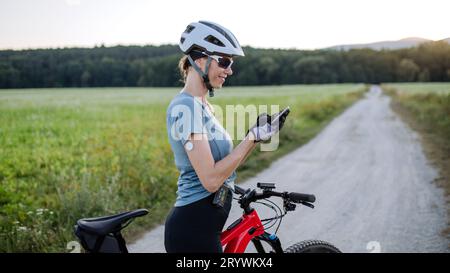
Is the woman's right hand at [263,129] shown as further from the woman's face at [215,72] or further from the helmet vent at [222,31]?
the helmet vent at [222,31]

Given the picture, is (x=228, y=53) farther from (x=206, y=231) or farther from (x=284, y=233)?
(x=284, y=233)

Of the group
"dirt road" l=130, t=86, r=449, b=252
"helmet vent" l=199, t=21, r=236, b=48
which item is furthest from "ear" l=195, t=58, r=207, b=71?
"dirt road" l=130, t=86, r=449, b=252

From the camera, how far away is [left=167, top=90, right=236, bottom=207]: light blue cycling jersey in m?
1.95

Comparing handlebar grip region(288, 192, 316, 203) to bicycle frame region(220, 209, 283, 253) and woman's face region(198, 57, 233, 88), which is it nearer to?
bicycle frame region(220, 209, 283, 253)

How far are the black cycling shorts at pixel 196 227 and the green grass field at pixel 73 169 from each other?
3.05 m

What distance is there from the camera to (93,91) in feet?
116

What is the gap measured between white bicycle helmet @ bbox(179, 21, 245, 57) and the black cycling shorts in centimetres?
75

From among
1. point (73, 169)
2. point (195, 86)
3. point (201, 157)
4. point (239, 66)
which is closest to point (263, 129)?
point (201, 157)

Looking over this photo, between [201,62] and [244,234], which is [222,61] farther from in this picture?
A: [244,234]

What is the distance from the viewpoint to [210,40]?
2.17 m

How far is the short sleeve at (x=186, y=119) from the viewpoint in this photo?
1.94 metres

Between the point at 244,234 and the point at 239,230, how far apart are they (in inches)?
1.4

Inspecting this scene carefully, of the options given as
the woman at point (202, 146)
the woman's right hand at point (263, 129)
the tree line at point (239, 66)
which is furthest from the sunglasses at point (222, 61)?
the tree line at point (239, 66)
